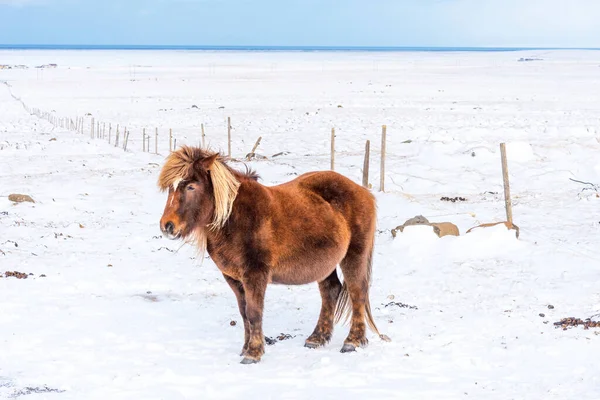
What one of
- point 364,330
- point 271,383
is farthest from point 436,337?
point 271,383

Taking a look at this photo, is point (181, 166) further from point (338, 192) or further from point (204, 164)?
point (338, 192)

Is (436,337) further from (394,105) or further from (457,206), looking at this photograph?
(394,105)

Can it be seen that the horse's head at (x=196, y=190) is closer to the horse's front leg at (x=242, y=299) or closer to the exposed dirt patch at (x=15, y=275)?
the horse's front leg at (x=242, y=299)

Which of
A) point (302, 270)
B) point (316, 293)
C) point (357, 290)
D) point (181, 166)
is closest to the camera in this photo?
point (181, 166)

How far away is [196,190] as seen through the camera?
21.5 ft

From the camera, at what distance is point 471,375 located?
6453 millimetres

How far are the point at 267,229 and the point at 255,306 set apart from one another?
0.71 meters

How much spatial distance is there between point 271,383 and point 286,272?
1.08 metres

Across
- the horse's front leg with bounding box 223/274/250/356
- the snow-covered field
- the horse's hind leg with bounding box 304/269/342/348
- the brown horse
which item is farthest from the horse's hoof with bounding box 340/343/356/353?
the horse's front leg with bounding box 223/274/250/356

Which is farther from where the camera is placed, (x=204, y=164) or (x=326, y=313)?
(x=326, y=313)

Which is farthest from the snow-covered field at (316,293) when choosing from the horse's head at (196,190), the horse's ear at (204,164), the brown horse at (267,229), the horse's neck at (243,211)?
the horse's ear at (204,164)

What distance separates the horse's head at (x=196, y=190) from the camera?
648 cm

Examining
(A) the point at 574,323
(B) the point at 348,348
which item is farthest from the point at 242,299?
(A) the point at 574,323

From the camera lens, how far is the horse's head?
21.2 ft
